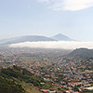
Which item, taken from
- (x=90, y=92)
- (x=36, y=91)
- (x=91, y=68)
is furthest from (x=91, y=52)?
(x=36, y=91)

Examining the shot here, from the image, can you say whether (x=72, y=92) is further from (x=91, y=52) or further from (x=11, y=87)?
(x=91, y=52)

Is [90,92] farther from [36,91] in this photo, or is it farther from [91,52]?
[91,52]

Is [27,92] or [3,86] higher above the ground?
[3,86]

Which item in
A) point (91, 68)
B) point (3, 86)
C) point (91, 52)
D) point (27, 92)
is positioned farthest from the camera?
point (91, 52)

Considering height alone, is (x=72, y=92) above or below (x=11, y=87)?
below

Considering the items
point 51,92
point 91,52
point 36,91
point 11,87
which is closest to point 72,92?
point 51,92

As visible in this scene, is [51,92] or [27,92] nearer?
[27,92]

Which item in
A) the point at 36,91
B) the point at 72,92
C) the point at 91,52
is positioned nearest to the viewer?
the point at 36,91

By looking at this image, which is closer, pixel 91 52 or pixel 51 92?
pixel 51 92

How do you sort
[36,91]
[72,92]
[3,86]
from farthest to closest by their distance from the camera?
1. [72,92]
2. [36,91]
3. [3,86]
